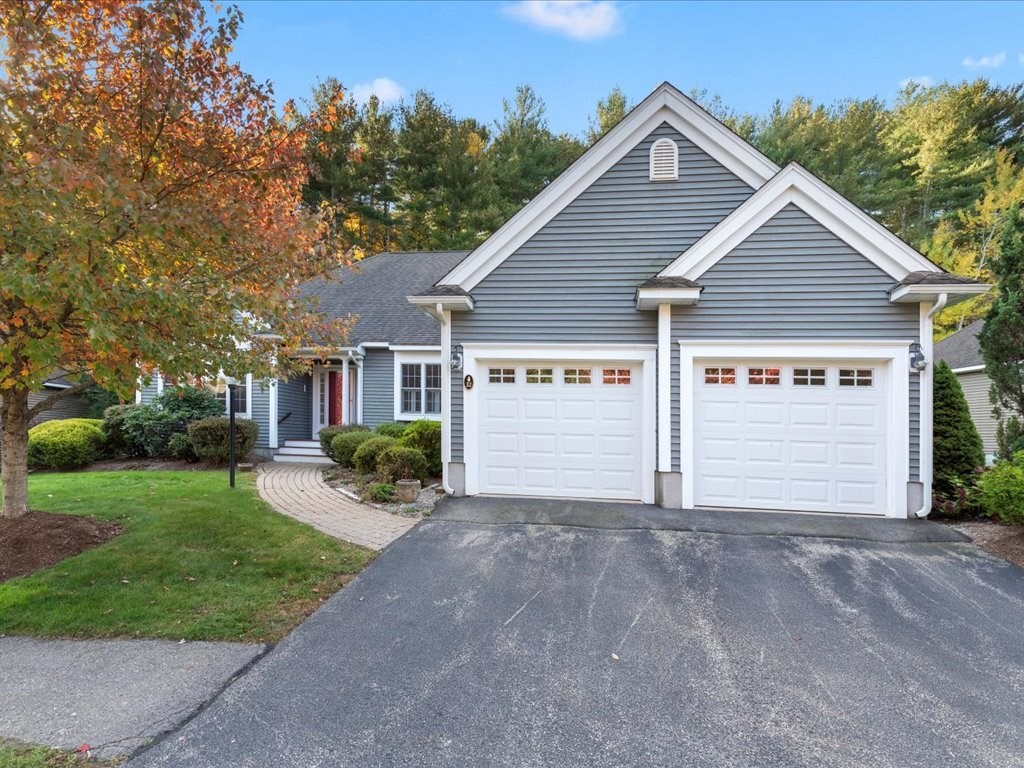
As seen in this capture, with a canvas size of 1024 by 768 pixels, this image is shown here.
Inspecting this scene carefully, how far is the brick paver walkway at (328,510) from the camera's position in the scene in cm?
624

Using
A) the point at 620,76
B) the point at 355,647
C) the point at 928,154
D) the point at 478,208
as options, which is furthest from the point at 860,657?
the point at 928,154

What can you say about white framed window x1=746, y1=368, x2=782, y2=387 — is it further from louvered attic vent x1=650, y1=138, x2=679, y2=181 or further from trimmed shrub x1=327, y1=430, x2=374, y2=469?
trimmed shrub x1=327, y1=430, x2=374, y2=469

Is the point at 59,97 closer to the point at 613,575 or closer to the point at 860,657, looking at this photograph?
the point at 613,575

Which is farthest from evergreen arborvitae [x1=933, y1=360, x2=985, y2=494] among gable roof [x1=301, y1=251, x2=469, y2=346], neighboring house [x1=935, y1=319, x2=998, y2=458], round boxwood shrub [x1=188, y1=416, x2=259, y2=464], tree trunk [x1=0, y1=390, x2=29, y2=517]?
round boxwood shrub [x1=188, y1=416, x2=259, y2=464]

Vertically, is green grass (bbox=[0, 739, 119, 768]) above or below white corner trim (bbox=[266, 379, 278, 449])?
below

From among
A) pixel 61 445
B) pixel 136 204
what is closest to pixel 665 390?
pixel 136 204

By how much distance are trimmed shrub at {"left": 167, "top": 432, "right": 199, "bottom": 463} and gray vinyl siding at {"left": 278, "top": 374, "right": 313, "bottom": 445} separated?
195 centimetres

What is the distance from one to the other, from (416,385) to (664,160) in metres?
7.82

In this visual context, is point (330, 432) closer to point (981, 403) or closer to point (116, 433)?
point (116, 433)

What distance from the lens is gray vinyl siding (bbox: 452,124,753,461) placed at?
25.7 ft

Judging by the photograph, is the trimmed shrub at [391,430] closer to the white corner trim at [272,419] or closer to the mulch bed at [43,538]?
the white corner trim at [272,419]

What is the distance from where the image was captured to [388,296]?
47.5ft

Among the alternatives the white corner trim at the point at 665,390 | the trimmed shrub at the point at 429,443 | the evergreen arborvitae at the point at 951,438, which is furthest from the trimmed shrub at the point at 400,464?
the evergreen arborvitae at the point at 951,438

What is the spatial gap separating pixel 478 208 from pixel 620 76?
9.73 meters
